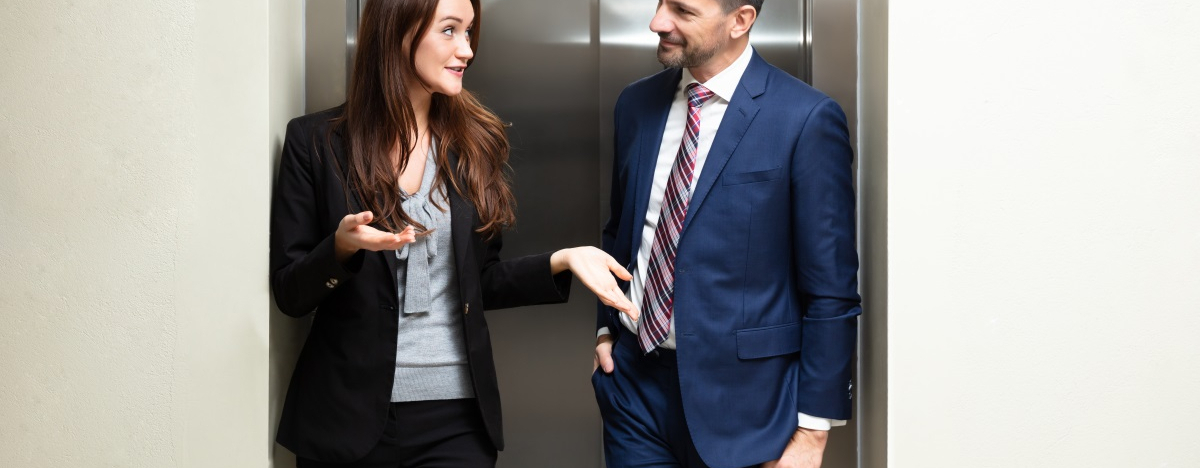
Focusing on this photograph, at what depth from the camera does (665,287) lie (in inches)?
94.0

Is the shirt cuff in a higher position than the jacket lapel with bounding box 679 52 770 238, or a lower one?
lower

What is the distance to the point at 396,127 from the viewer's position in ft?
7.87

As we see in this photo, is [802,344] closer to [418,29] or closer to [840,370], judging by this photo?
[840,370]

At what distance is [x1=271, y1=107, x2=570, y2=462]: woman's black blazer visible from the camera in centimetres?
230

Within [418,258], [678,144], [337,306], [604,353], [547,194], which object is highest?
[678,144]

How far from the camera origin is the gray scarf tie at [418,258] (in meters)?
2.33

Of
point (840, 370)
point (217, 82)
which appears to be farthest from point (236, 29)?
point (840, 370)

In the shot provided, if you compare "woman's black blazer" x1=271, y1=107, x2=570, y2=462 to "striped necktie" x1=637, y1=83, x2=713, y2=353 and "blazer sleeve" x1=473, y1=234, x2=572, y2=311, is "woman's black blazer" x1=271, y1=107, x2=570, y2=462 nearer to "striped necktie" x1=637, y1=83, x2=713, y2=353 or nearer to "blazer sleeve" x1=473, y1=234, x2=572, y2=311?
"blazer sleeve" x1=473, y1=234, x2=572, y2=311

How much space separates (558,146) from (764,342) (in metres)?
1.08

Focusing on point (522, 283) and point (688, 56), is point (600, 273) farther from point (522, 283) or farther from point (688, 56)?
point (688, 56)

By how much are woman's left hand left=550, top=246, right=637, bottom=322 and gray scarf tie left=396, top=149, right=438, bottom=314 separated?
0.32m

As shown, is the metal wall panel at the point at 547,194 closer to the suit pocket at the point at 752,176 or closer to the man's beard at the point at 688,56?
the man's beard at the point at 688,56
